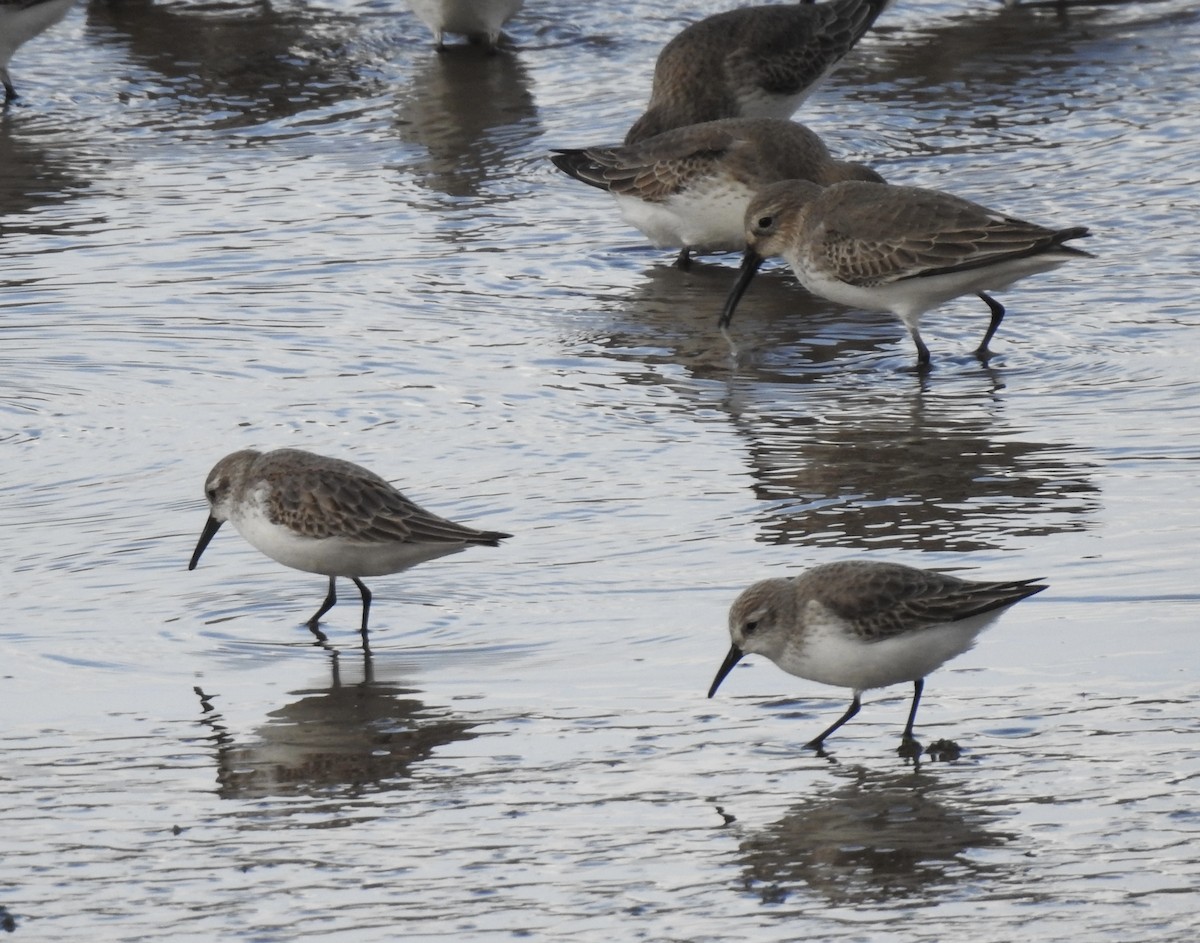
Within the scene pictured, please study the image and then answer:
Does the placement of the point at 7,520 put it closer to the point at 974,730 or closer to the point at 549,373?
the point at 549,373

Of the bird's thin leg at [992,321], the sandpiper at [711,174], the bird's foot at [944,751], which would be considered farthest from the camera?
the sandpiper at [711,174]

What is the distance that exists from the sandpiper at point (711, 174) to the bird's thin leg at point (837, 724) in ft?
19.1

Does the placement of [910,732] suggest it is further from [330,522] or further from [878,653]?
[330,522]

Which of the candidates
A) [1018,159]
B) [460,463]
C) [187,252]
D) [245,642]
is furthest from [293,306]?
[1018,159]

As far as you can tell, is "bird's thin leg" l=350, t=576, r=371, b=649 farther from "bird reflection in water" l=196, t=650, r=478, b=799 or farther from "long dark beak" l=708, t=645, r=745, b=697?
"long dark beak" l=708, t=645, r=745, b=697

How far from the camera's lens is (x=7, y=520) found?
841cm

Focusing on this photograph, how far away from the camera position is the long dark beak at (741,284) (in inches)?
441

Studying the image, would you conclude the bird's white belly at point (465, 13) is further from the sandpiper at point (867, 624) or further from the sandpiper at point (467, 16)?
the sandpiper at point (867, 624)

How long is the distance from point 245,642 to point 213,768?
3.65ft

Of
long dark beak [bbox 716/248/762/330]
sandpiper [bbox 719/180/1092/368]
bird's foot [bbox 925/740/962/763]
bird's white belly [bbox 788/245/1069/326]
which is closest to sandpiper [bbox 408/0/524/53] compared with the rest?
long dark beak [bbox 716/248/762/330]

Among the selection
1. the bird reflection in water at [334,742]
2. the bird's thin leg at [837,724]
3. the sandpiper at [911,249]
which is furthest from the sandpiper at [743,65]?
the bird's thin leg at [837,724]

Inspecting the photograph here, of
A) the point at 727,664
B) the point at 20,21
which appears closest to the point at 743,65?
the point at 20,21

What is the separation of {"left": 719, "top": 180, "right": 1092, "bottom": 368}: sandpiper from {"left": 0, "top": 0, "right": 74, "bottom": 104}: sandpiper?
23.9 ft

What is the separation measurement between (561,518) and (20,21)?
9.03m
